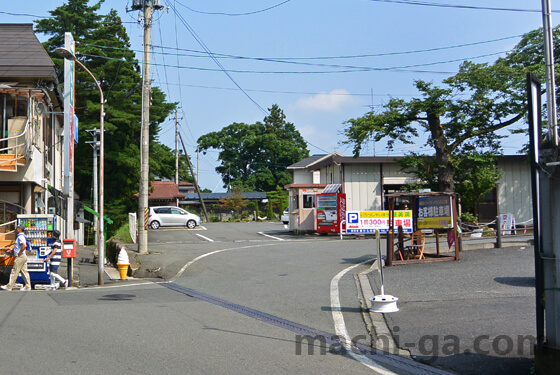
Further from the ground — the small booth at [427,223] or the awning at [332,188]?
the awning at [332,188]

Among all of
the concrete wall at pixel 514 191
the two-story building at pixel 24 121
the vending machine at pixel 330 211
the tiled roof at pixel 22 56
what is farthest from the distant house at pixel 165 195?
the concrete wall at pixel 514 191

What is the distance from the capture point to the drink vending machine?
15.8 metres

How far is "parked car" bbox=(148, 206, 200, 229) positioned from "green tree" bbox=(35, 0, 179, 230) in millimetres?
2256

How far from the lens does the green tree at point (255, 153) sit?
78.7 meters

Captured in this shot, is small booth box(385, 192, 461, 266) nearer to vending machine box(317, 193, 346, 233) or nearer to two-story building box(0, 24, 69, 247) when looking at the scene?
two-story building box(0, 24, 69, 247)

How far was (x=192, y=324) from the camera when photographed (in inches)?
364

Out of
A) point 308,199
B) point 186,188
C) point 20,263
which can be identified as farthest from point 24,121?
point 186,188

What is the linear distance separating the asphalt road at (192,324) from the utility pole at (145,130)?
15.6ft

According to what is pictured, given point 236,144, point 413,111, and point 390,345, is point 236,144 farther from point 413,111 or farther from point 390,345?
point 390,345

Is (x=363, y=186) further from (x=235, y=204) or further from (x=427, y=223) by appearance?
(x=235, y=204)

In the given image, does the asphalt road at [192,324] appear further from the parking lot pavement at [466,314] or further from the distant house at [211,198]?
the distant house at [211,198]

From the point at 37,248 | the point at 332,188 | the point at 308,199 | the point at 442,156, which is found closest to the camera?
the point at 37,248

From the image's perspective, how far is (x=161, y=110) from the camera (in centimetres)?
4344

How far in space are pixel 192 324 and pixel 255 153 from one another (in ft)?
235
